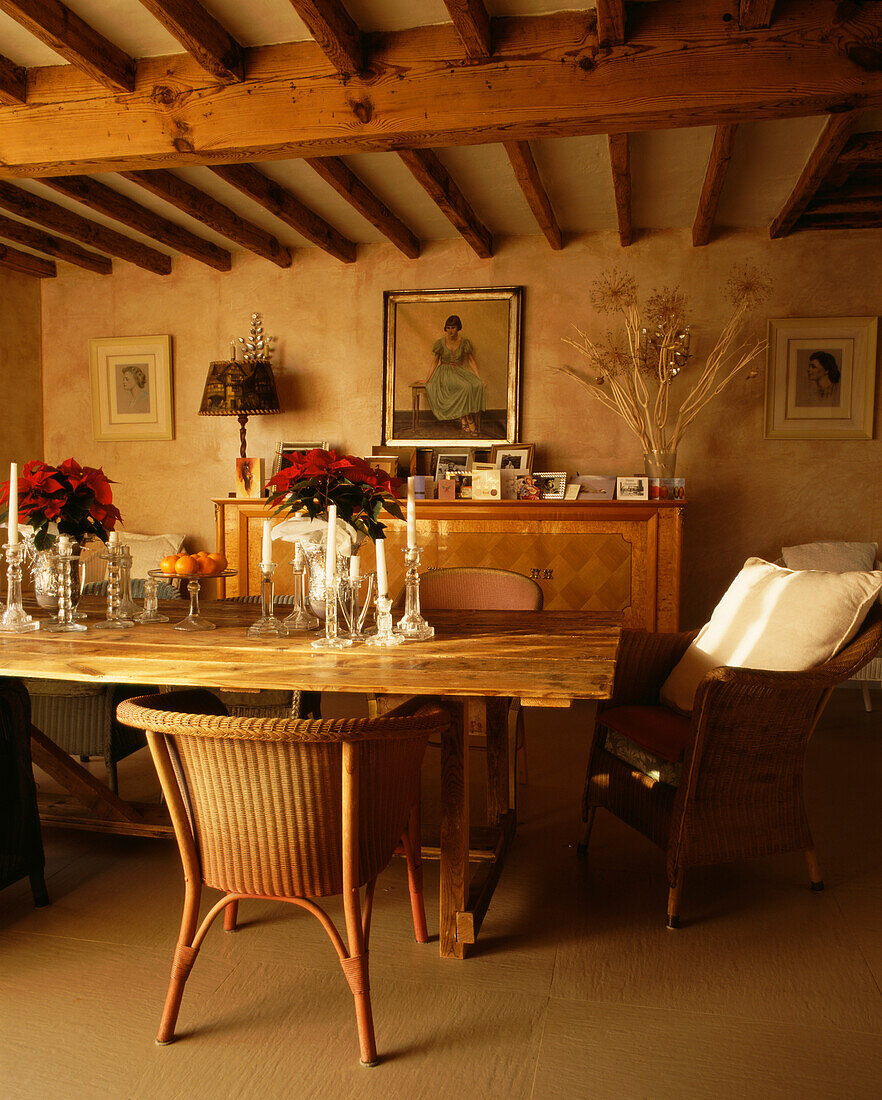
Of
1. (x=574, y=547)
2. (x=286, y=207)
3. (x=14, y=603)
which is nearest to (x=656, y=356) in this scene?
(x=574, y=547)

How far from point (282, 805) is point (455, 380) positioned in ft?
13.7

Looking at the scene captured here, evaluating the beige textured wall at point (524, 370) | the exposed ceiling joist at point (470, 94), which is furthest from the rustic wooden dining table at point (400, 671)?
the beige textured wall at point (524, 370)

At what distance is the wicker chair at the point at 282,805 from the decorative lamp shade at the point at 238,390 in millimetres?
3836

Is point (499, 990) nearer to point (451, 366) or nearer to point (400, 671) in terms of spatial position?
point (400, 671)

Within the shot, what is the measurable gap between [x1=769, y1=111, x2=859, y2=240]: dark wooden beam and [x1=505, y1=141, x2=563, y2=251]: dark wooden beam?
4.09ft

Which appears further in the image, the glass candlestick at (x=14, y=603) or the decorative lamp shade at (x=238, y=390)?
the decorative lamp shade at (x=238, y=390)

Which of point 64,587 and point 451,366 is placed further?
point 451,366

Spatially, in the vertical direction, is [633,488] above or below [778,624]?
above

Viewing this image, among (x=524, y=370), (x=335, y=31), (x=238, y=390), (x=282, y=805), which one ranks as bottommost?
(x=282, y=805)

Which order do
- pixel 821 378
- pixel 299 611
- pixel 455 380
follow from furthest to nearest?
1. pixel 455 380
2. pixel 821 378
3. pixel 299 611

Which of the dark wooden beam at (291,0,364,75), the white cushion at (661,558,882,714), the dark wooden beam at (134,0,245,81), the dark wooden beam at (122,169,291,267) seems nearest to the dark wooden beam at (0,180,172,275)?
the dark wooden beam at (122,169,291,267)

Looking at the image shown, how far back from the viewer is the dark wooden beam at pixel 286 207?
13.9 feet

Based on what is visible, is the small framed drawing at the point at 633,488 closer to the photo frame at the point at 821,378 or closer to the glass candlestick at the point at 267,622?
the photo frame at the point at 821,378

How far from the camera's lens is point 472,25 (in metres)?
2.90
